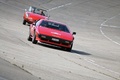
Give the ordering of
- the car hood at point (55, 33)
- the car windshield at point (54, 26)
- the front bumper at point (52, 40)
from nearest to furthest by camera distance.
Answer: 1. the front bumper at point (52, 40)
2. the car hood at point (55, 33)
3. the car windshield at point (54, 26)

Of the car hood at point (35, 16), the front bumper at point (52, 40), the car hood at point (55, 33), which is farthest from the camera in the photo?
the car hood at point (35, 16)

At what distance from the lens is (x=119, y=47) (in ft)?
93.0

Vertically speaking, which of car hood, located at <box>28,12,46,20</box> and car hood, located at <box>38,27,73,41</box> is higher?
car hood, located at <box>28,12,46,20</box>

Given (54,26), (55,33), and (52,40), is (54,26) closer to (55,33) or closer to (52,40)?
(55,33)

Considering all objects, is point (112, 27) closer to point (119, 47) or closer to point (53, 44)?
point (119, 47)

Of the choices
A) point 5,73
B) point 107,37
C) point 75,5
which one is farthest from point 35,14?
point 5,73

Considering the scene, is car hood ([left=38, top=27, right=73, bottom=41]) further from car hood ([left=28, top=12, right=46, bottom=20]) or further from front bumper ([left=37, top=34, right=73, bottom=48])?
car hood ([left=28, top=12, right=46, bottom=20])

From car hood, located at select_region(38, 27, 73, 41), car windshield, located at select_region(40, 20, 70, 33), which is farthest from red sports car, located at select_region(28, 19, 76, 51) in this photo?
car windshield, located at select_region(40, 20, 70, 33)

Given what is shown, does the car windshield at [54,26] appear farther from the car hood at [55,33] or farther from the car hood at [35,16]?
the car hood at [35,16]

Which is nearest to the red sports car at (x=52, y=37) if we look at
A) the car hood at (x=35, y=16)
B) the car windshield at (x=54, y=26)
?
the car windshield at (x=54, y=26)

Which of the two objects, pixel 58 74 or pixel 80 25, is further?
pixel 80 25

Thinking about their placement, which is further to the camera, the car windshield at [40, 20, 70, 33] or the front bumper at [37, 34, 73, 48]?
the car windshield at [40, 20, 70, 33]

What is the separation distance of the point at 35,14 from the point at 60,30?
13.0m

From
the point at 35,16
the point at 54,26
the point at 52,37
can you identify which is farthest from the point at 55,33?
the point at 35,16
